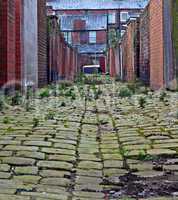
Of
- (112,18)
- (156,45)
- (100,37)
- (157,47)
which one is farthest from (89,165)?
(100,37)

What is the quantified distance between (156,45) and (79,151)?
37.7ft

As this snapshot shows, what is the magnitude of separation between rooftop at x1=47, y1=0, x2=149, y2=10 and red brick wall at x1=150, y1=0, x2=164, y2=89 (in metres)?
26.1

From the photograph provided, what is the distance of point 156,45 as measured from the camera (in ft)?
55.9

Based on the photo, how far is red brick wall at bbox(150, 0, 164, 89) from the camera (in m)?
15.8

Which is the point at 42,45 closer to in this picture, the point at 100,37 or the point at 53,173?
the point at 53,173

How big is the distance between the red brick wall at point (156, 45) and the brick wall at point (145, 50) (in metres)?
1.40

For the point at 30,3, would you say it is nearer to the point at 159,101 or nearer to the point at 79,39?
the point at 159,101

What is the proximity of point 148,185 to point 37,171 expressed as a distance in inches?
38.0

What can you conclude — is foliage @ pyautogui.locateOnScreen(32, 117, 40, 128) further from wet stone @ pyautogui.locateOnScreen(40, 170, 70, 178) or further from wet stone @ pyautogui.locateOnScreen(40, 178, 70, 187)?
wet stone @ pyautogui.locateOnScreen(40, 178, 70, 187)

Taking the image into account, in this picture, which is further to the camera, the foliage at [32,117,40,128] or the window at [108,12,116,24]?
the window at [108,12,116,24]

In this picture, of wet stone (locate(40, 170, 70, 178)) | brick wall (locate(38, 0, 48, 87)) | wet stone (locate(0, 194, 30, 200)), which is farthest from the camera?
brick wall (locate(38, 0, 48, 87))

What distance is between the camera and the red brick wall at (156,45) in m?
15.8

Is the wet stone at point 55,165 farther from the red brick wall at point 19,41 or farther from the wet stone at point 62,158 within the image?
the red brick wall at point 19,41

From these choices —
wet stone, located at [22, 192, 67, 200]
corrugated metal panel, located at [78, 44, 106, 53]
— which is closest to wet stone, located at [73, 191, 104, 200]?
wet stone, located at [22, 192, 67, 200]
